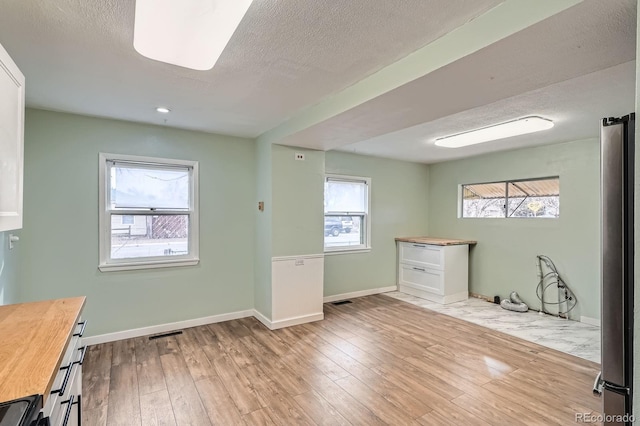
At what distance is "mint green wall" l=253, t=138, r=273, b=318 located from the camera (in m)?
3.82

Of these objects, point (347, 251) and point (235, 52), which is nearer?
point (235, 52)

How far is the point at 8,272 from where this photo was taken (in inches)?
96.2

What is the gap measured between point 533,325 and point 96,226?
530 centimetres

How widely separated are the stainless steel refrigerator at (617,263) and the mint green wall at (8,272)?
3.59 metres

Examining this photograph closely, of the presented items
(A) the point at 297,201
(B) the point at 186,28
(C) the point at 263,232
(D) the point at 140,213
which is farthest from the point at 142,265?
(B) the point at 186,28

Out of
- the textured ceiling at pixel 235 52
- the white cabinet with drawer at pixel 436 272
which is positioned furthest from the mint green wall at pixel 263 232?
the white cabinet with drawer at pixel 436 272

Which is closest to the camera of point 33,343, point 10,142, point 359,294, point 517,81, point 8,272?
point 33,343

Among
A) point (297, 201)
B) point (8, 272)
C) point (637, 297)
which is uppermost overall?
point (297, 201)

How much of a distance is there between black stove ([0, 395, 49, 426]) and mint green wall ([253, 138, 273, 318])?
2.91m

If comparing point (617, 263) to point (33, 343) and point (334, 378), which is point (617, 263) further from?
point (33, 343)

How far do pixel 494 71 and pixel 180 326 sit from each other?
3957mm

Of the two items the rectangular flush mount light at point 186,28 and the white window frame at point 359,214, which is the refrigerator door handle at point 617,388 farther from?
the white window frame at point 359,214

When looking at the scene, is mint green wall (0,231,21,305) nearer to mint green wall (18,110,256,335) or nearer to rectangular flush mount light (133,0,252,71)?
mint green wall (18,110,256,335)

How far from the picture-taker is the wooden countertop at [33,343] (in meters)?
0.97
